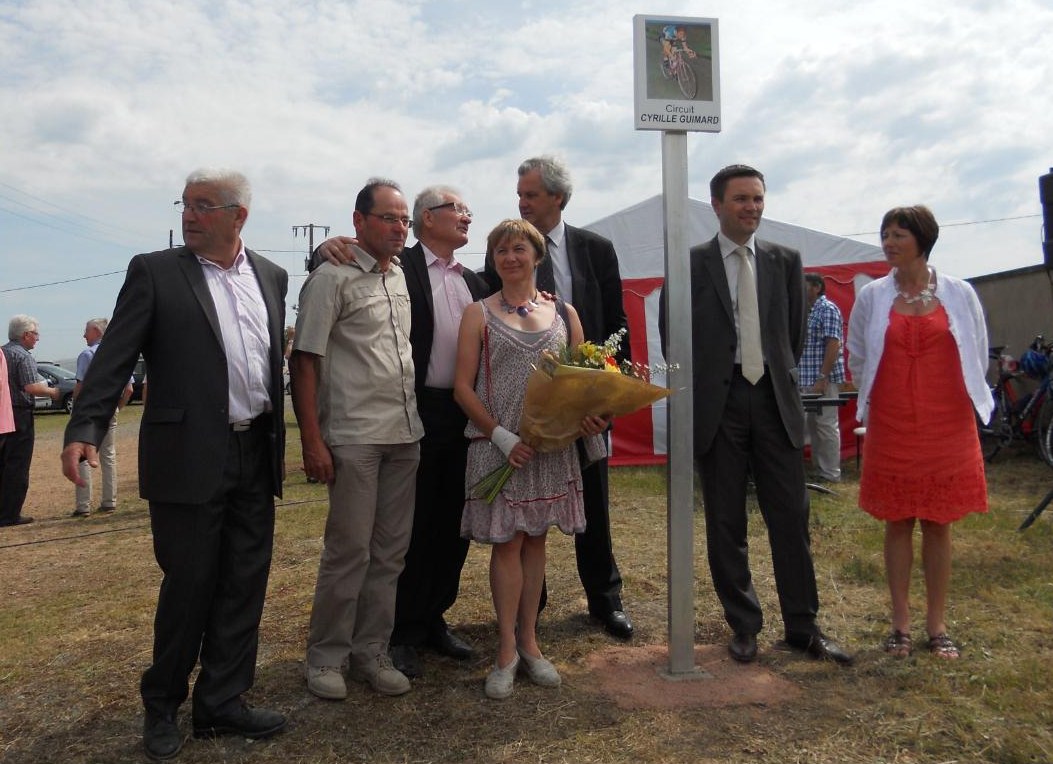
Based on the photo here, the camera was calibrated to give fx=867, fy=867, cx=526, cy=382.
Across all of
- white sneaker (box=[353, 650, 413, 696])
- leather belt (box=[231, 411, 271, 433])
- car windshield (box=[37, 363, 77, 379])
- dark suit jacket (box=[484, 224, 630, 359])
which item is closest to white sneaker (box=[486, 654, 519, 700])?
white sneaker (box=[353, 650, 413, 696])

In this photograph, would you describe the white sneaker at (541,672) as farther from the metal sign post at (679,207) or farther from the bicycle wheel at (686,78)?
the bicycle wheel at (686,78)

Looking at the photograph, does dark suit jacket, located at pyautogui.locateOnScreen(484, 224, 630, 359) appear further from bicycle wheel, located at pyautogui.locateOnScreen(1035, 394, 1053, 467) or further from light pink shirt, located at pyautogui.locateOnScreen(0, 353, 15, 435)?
bicycle wheel, located at pyautogui.locateOnScreen(1035, 394, 1053, 467)

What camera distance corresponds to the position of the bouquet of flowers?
3.01 m

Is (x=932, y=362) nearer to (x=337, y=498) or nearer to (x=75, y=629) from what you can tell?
(x=337, y=498)

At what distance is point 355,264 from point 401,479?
865 millimetres

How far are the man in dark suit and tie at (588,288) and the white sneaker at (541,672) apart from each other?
2.14 feet

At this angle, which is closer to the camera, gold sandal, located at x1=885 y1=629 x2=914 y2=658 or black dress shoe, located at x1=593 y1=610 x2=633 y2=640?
gold sandal, located at x1=885 y1=629 x2=914 y2=658

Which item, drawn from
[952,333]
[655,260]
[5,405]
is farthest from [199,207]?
[655,260]

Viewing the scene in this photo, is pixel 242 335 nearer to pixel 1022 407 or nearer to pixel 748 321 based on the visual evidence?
pixel 748 321

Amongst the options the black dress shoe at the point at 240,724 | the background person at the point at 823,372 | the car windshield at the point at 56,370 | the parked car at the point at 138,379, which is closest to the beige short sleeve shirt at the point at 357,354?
the black dress shoe at the point at 240,724

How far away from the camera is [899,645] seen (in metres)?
3.69

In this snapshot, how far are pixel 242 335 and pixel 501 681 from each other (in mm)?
1628

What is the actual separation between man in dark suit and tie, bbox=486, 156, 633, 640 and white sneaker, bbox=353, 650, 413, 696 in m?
0.98

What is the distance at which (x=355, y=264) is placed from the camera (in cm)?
338
